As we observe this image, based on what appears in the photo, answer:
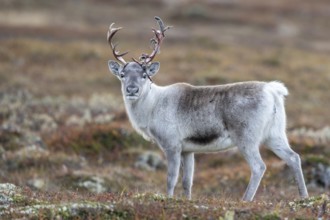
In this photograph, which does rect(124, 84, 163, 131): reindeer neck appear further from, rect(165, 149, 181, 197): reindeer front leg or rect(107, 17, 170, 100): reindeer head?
rect(165, 149, 181, 197): reindeer front leg

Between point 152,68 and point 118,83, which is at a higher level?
point 152,68

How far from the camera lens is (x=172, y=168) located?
478 inches

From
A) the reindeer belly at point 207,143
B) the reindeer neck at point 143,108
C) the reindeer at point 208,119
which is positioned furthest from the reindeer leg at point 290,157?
the reindeer neck at point 143,108

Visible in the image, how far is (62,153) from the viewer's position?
17.8 meters

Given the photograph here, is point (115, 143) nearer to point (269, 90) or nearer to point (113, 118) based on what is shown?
point (113, 118)

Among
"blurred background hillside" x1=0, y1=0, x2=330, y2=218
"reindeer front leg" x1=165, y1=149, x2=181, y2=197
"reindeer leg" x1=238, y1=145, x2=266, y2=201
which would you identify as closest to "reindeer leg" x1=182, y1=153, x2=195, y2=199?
"reindeer front leg" x1=165, y1=149, x2=181, y2=197

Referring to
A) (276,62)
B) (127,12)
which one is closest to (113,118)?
(276,62)

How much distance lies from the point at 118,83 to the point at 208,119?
59.9ft

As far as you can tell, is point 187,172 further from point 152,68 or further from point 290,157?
point 152,68

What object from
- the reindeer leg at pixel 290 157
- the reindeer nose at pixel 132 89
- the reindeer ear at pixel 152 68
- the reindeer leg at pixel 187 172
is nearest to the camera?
the reindeer leg at pixel 290 157

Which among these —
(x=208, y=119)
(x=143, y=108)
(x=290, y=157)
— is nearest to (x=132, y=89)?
(x=143, y=108)

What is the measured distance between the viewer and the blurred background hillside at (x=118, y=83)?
16.5 meters

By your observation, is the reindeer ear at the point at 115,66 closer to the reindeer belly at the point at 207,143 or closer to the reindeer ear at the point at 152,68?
the reindeer ear at the point at 152,68

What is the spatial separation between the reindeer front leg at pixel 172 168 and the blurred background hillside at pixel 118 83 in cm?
89
